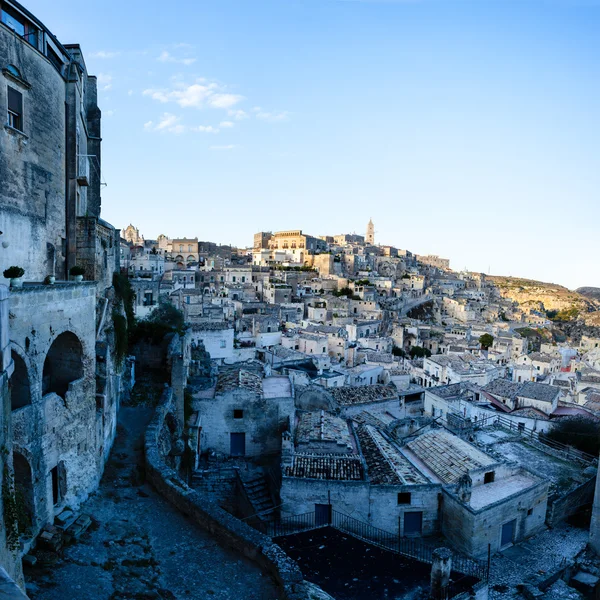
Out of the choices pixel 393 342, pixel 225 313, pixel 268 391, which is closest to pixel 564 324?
pixel 393 342

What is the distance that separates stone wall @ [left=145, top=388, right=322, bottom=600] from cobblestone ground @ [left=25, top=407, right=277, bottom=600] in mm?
153

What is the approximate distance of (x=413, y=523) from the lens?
49.0 ft

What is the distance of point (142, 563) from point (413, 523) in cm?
1006

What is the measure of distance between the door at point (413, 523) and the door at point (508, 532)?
2609mm

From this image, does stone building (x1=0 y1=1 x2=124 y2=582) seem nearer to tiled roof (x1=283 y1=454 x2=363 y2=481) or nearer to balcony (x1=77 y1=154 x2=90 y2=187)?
balcony (x1=77 y1=154 x2=90 y2=187)

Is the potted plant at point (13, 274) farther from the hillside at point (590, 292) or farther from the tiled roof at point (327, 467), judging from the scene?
the hillside at point (590, 292)

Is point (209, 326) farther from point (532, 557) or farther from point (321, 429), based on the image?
point (532, 557)

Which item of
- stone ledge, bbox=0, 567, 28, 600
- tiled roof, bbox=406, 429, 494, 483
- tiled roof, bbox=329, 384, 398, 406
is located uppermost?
stone ledge, bbox=0, 567, 28, 600

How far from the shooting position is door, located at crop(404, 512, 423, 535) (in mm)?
14859

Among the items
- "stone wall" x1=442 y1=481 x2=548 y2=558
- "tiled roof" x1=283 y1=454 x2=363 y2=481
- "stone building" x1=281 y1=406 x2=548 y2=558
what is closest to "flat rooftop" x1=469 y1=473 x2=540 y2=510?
Result: "stone building" x1=281 y1=406 x2=548 y2=558

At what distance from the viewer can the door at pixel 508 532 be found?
49.0 ft

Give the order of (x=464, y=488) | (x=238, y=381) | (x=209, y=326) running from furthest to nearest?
(x=209, y=326) → (x=238, y=381) → (x=464, y=488)

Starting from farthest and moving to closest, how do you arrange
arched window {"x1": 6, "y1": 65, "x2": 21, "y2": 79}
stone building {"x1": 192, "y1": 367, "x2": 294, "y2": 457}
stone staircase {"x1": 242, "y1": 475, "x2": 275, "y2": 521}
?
stone building {"x1": 192, "y1": 367, "x2": 294, "y2": 457}
stone staircase {"x1": 242, "y1": 475, "x2": 275, "y2": 521}
arched window {"x1": 6, "y1": 65, "x2": 21, "y2": 79}

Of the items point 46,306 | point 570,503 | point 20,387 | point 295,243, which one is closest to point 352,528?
point 570,503
